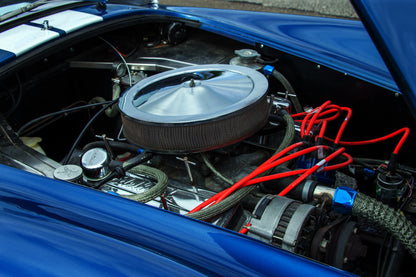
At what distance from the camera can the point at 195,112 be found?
3.42 feet

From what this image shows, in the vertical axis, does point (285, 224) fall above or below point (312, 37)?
below

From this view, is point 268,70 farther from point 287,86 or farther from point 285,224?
point 285,224

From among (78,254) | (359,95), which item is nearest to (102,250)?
(78,254)

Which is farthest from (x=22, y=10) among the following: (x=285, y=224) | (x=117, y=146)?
(x=285, y=224)

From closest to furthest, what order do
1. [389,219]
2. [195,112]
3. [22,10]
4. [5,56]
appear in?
1. [389,219]
2. [195,112]
3. [5,56]
4. [22,10]

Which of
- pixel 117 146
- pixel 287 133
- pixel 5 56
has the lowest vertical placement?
pixel 117 146

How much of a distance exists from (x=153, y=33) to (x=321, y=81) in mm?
870

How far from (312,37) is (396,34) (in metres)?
0.79

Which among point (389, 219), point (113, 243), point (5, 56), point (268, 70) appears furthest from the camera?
point (268, 70)

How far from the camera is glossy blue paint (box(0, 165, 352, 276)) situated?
0.63 metres

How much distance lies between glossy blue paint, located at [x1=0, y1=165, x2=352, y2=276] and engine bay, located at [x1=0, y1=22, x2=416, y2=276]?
0.53 ft

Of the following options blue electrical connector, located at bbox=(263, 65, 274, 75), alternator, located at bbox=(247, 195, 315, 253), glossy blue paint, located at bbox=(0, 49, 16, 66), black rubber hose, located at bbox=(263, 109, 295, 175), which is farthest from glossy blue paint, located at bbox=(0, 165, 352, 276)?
blue electrical connector, located at bbox=(263, 65, 274, 75)

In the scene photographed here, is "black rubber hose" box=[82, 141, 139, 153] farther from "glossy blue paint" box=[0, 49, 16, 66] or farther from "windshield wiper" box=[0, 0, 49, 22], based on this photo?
"windshield wiper" box=[0, 0, 49, 22]

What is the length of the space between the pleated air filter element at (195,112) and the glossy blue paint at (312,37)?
1.25 ft
